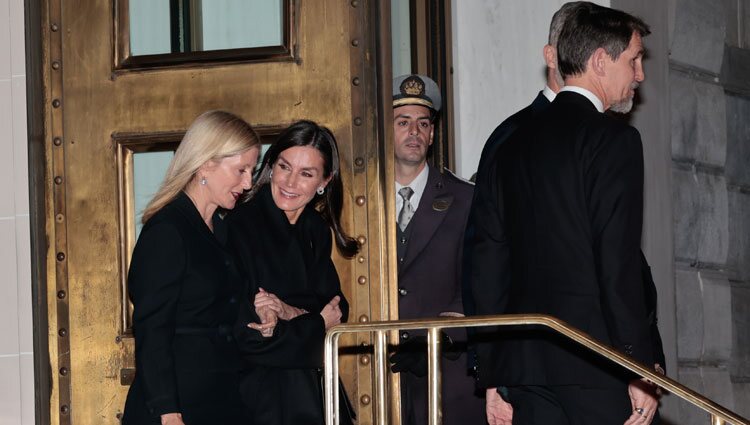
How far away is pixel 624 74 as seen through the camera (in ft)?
16.0

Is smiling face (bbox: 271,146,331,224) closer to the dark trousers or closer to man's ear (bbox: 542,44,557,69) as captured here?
man's ear (bbox: 542,44,557,69)

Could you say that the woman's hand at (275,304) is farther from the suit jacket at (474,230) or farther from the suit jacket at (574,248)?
the suit jacket at (574,248)

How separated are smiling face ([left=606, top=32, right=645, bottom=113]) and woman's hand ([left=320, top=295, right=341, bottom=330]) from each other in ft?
3.97

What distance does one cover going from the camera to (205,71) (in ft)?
19.1

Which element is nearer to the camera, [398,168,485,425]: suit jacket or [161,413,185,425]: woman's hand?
[161,413,185,425]: woman's hand

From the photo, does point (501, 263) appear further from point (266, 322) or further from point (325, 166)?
point (325, 166)

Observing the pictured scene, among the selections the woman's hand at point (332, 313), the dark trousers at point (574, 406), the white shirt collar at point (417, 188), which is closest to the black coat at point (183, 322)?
the woman's hand at point (332, 313)

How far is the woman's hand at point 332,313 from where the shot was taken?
5340mm

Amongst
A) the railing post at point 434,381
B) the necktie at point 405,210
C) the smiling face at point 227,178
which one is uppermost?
the smiling face at point 227,178

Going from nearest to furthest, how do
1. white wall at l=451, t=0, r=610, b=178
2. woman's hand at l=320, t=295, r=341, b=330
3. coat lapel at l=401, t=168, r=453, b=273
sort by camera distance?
woman's hand at l=320, t=295, r=341, b=330
coat lapel at l=401, t=168, r=453, b=273
white wall at l=451, t=0, r=610, b=178

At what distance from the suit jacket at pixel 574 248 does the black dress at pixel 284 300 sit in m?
0.71

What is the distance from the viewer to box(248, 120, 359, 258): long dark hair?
550cm

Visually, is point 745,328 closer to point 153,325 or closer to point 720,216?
point 720,216

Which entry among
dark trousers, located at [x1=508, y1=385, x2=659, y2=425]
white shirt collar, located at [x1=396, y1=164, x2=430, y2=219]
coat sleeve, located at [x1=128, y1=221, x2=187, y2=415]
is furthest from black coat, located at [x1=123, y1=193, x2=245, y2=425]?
white shirt collar, located at [x1=396, y1=164, x2=430, y2=219]
